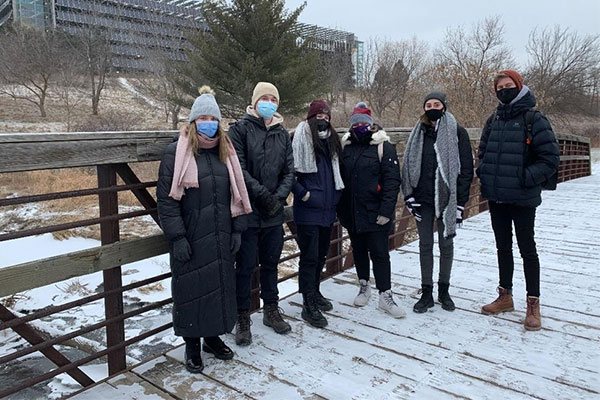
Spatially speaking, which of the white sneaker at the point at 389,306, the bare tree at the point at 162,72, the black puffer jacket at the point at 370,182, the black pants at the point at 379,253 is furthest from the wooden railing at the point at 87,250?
the bare tree at the point at 162,72

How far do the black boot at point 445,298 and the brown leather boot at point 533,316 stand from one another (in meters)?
0.51

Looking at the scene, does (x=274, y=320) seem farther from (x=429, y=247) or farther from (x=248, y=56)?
(x=248, y=56)

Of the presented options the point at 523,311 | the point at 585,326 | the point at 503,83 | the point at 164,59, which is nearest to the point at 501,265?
the point at 523,311

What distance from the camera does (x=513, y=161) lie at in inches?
128

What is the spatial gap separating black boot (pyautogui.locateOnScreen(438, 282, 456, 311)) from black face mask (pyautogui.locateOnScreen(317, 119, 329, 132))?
1437mm

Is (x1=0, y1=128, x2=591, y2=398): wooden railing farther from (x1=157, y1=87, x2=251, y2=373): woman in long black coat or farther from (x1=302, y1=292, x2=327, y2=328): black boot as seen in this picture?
(x1=302, y1=292, x2=327, y2=328): black boot

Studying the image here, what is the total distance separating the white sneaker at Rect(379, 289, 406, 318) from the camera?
137 inches

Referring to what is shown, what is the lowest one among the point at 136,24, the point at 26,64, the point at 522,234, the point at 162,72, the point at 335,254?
the point at 335,254

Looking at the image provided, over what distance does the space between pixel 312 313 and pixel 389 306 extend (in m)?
0.56

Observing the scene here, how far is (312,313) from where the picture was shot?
11.1 ft

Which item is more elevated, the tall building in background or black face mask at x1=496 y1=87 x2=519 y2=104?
the tall building in background

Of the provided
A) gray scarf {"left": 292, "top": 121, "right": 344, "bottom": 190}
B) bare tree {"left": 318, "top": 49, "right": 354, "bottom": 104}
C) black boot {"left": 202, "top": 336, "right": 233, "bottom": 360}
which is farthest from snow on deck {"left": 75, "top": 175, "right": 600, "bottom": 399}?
bare tree {"left": 318, "top": 49, "right": 354, "bottom": 104}

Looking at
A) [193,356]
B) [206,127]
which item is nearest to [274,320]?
[193,356]

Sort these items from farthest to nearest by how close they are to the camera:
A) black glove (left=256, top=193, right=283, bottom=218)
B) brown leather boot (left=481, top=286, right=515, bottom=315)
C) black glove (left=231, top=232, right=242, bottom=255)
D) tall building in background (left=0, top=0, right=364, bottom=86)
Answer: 1. tall building in background (left=0, top=0, right=364, bottom=86)
2. brown leather boot (left=481, top=286, right=515, bottom=315)
3. black glove (left=256, top=193, right=283, bottom=218)
4. black glove (left=231, top=232, right=242, bottom=255)
